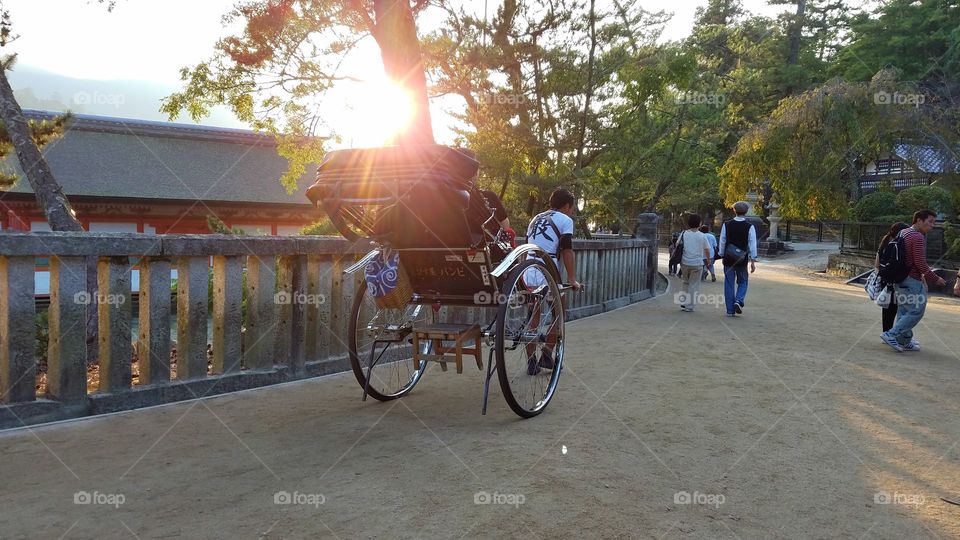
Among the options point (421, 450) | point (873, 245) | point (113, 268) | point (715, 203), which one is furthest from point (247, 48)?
point (715, 203)

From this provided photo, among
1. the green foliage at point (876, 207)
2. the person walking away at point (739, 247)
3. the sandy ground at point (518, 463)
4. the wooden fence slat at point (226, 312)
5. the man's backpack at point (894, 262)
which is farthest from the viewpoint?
the green foliage at point (876, 207)

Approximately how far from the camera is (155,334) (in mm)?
4602

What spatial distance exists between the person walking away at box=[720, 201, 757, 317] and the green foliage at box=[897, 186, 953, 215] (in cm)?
1488

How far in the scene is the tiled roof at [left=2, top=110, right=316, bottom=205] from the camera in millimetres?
22781

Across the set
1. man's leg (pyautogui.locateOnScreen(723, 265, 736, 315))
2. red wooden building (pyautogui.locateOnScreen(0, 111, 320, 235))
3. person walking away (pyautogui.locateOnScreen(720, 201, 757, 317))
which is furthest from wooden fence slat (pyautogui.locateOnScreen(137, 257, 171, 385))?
red wooden building (pyautogui.locateOnScreen(0, 111, 320, 235))

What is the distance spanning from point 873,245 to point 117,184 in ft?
89.1

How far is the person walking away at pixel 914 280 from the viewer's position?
726 centimetres

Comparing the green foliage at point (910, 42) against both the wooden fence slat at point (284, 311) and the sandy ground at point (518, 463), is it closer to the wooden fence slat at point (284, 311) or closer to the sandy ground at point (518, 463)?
the sandy ground at point (518, 463)

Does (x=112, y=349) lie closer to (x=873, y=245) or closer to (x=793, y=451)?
(x=793, y=451)

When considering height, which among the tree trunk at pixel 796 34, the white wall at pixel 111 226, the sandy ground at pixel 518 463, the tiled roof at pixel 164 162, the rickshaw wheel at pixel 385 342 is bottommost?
the sandy ground at pixel 518 463

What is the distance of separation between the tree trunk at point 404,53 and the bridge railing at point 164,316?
6088 mm

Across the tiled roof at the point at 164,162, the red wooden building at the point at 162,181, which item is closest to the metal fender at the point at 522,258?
the red wooden building at the point at 162,181

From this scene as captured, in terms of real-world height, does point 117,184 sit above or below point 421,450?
above

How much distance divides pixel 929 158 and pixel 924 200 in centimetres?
226
